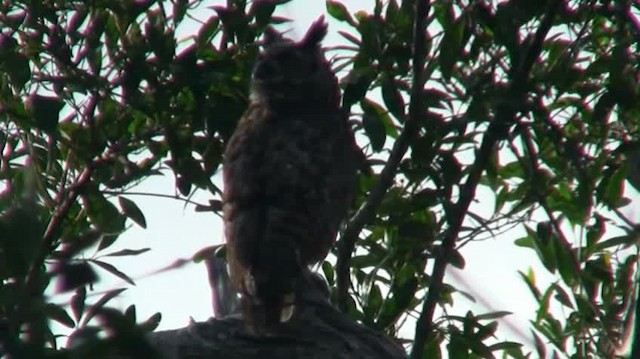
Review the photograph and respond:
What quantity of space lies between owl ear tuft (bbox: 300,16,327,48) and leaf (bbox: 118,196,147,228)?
3.42 ft

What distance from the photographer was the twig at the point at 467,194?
136 inches

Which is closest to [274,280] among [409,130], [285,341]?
[285,341]

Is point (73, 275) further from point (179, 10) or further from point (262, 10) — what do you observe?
point (262, 10)

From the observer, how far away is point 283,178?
3793 millimetres

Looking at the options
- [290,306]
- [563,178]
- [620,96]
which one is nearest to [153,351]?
[290,306]

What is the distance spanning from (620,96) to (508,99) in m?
0.34

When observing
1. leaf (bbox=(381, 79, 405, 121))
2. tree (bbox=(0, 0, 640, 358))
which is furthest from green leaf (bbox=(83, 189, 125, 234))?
leaf (bbox=(381, 79, 405, 121))

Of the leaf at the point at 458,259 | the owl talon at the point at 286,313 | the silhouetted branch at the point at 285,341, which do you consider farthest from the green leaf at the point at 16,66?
the leaf at the point at 458,259

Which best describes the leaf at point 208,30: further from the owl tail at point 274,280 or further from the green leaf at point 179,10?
the owl tail at point 274,280

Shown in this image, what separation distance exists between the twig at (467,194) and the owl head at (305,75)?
97cm

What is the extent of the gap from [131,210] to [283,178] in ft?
1.76

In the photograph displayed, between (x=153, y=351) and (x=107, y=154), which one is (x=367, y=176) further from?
(x=153, y=351)

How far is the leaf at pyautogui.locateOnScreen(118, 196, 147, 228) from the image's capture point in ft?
12.2

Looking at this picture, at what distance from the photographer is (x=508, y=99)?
10.8ft
